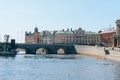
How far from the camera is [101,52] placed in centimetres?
13500

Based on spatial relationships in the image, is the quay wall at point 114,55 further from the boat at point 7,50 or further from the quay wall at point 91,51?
the boat at point 7,50

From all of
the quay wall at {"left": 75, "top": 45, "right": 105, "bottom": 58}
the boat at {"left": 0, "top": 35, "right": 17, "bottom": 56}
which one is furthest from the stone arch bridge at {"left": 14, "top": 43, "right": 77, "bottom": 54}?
the boat at {"left": 0, "top": 35, "right": 17, "bottom": 56}

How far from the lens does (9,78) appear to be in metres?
64.6

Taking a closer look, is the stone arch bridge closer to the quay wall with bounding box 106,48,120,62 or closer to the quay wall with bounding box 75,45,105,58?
the quay wall with bounding box 75,45,105,58

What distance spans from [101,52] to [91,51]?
16.8 m

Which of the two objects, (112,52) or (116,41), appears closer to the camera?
(112,52)

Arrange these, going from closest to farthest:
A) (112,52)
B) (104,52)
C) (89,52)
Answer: (112,52) → (104,52) → (89,52)

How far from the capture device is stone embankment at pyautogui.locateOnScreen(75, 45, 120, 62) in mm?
113031

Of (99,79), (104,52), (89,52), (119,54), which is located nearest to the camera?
(99,79)

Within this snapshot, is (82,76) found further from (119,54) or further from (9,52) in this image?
(9,52)

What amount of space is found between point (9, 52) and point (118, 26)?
37656mm

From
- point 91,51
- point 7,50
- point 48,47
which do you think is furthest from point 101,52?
point 7,50

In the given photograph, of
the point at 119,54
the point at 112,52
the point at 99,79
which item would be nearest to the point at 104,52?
the point at 112,52

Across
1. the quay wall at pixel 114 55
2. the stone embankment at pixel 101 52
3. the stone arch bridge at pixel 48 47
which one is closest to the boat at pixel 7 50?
the stone arch bridge at pixel 48 47
